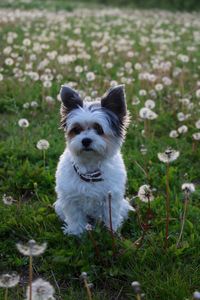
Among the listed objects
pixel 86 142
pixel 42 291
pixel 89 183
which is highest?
pixel 86 142

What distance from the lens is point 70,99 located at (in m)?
4.99

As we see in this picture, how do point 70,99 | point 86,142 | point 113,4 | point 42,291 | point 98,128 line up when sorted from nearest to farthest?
1. point 42,291
2. point 86,142
3. point 98,128
4. point 70,99
5. point 113,4

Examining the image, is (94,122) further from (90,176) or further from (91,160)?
(90,176)

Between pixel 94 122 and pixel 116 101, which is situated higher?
pixel 116 101

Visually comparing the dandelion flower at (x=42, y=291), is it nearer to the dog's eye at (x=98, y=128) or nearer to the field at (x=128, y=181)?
the field at (x=128, y=181)

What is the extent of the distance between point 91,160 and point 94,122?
44 centimetres

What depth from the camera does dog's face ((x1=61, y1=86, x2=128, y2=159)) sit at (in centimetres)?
482

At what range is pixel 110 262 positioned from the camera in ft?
15.4

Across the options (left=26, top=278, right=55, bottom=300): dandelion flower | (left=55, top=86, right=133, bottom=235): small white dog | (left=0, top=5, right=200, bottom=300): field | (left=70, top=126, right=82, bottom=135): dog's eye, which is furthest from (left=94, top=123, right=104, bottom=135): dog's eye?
(left=26, top=278, right=55, bottom=300): dandelion flower

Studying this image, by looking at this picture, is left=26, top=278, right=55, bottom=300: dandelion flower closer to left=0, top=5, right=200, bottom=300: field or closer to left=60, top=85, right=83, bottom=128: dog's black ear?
left=0, top=5, right=200, bottom=300: field

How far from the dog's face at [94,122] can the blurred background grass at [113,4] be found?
18881mm

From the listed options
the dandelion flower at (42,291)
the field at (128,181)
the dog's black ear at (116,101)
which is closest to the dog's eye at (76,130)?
the dog's black ear at (116,101)

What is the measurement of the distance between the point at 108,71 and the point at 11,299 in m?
6.87

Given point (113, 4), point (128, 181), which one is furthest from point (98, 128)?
point (113, 4)
